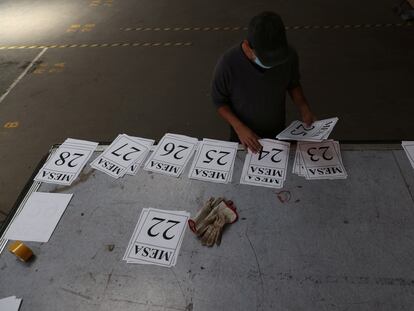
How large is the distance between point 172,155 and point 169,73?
245 cm

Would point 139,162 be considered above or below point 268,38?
below

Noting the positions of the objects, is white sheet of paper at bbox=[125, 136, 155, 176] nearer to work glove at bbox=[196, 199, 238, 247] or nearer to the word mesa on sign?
work glove at bbox=[196, 199, 238, 247]

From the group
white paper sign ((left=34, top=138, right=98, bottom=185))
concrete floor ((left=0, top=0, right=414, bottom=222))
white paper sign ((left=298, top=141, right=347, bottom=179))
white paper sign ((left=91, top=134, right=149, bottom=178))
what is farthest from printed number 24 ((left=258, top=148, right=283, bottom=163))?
concrete floor ((left=0, top=0, right=414, bottom=222))

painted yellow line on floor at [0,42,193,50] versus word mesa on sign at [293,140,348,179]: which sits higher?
painted yellow line on floor at [0,42,193,50]

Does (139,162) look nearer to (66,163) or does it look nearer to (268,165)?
(66,163)

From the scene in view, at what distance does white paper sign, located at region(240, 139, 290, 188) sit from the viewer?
1408 mm

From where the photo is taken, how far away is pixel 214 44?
416cm

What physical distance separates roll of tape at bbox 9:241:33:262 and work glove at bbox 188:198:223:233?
2.11 ft

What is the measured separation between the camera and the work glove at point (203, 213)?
1247mm

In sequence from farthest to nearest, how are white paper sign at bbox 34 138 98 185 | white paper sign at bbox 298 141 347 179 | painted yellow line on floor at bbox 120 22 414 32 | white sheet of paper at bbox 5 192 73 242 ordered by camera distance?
1. painted yellow line on floor at bbox 120 22 414 32
2. white paper sign at bbox 34 138 98 185
3. white paper sign at bbox 298 141 347 179
4. white sheet of paper at bbox 5 192 73 242

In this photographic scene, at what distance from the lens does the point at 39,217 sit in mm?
1358

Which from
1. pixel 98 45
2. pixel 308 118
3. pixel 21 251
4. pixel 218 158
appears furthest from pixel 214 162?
pixel 98 45

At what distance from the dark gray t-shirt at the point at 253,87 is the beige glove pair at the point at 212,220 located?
1.89 feet

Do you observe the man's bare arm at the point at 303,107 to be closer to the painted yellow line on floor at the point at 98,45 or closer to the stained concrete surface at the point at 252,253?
the stained concrete surface at the point at 252,253
